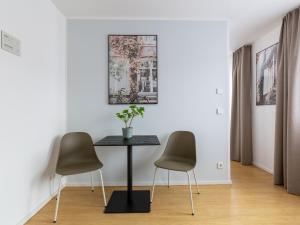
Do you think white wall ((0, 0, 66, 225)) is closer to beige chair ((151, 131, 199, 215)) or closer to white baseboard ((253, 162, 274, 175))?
beige chair ((151, 131, 199, 215))

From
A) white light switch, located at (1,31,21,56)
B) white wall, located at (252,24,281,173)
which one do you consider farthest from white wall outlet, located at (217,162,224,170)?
white light switch, located at (1,31,21,56)

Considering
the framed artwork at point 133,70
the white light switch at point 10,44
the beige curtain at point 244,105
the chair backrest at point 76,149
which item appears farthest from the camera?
the beige curtain at point 244,105

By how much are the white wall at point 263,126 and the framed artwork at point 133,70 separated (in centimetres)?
212

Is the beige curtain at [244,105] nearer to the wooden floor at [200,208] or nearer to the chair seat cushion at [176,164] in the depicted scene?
the wooden floor at [200,208]

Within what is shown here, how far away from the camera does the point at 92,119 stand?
3326mm

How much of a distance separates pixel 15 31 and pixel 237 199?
10.3 ft

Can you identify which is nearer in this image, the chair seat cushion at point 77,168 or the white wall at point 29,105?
the white wall at point 29,105

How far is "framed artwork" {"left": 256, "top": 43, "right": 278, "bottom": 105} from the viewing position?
3.80 metres

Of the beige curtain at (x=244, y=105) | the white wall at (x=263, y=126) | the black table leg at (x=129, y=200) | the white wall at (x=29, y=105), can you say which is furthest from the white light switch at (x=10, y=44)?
the beige curtain at (x=244, y=105)

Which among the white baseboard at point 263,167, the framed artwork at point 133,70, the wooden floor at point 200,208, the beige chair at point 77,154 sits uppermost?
the framed artwork at point 133,70

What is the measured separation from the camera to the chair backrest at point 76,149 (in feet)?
9.28

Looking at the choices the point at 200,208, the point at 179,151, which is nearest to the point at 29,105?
the point at 179,151

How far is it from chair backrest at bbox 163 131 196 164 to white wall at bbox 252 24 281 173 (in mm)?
1758

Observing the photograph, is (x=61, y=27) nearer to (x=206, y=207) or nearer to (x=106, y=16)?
(x=106, y=16)
